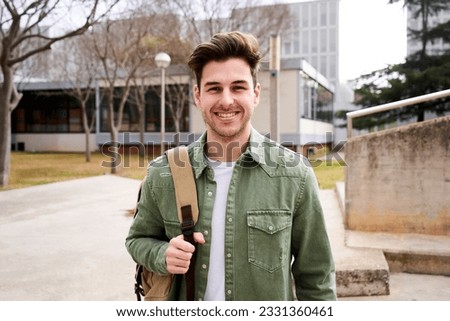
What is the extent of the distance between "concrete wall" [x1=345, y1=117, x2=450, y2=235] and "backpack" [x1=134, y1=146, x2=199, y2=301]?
4.29 m

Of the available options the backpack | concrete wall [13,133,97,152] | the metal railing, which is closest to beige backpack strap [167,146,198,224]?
the backpack

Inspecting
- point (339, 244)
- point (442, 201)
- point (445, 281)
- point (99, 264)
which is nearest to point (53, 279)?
point (99, 264)

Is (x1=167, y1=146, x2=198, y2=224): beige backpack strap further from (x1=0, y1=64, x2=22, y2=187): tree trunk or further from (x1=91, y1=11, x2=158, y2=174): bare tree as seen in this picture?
(x1=91, y1=11, x2=158, y2=174): bare tree

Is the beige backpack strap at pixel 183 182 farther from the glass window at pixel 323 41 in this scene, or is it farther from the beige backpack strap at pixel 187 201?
the glass window at pixel 323 41

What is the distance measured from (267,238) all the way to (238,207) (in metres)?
0.17

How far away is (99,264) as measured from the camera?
5281mm

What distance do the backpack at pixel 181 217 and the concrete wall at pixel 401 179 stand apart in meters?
4.29

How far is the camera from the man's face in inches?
68.2

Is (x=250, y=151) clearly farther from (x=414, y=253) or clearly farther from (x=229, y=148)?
(x=414, y=253)

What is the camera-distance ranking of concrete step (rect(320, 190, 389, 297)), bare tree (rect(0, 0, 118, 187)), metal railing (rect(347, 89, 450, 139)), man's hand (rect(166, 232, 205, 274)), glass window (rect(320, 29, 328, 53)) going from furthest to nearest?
glass window (rect(320, 29, 328, 53))
bare tree (rect(0, 0, 118, 187))
metal railing (rect(347, 89, 450, 139))
concrete step (rect(320, 190, 389, 297))
man's hand (rect(166, 232, 205, 274))

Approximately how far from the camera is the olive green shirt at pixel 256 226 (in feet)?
5.57

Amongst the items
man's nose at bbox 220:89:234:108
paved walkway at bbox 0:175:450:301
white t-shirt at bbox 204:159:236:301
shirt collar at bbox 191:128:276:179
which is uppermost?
man's nose at bbox 220:89:234:108

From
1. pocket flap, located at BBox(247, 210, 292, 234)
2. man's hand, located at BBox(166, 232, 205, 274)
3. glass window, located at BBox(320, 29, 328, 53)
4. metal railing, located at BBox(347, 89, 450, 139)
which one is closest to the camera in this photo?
man's hand, located at BBox(166, 232, 205, 274)

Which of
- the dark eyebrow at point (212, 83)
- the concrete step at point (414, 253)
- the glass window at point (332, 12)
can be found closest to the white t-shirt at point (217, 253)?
the dark eyebrow at point (212, 83)
